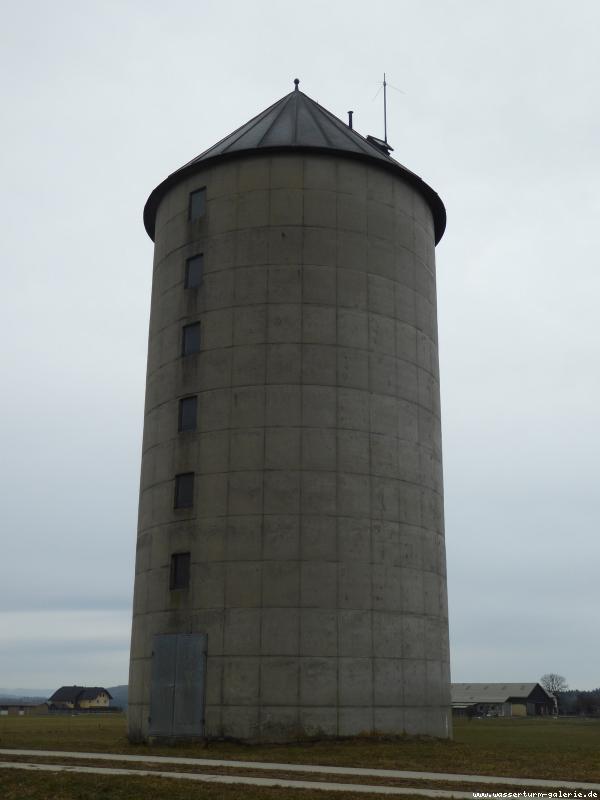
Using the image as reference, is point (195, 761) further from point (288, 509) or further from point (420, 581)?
point (420, 581)

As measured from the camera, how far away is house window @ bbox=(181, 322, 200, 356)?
35875 millimetres

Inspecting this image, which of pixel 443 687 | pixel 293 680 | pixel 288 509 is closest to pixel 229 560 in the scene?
pixel 288 509

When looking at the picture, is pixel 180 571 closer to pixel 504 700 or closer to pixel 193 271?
pixel 193 271

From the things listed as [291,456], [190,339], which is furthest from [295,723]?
[190,339]

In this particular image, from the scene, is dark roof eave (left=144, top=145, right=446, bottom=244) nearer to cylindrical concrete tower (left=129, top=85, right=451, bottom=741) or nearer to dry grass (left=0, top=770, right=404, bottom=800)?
cylindrical concrete tower (left=129, top=85, right=451, bottom=741)

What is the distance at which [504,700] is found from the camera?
141m

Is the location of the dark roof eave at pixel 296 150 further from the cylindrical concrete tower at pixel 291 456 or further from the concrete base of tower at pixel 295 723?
the concrete base of tower at pixel 295 723

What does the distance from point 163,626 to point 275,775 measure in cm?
1339

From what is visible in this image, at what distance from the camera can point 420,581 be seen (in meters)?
34.2

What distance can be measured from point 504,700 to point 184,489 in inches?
4808

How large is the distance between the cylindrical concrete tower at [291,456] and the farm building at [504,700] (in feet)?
343

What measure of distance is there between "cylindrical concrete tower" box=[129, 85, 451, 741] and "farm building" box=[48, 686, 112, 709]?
128614 millimetres

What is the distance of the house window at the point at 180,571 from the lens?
33.1 meters

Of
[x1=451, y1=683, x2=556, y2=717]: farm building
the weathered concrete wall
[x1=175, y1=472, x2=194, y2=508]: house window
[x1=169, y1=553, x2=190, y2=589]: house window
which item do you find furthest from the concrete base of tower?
[x1=451, y1=683, x2=556, y2=717]: farm building
